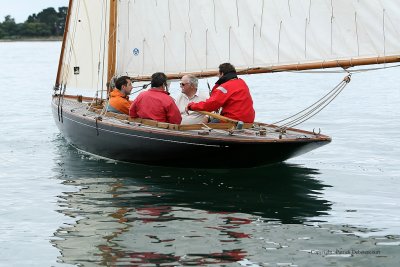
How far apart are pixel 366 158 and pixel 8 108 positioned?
20.9 metres

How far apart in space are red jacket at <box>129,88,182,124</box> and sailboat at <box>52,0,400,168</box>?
0.66 feet

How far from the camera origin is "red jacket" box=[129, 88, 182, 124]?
15.2 m

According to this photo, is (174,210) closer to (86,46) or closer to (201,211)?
(201,211)

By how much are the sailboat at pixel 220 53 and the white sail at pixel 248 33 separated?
0.02 metres

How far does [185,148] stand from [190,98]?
123 cm

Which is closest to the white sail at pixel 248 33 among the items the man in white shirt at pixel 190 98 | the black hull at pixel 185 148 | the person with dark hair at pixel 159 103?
the man in white shirt at pixel 190 98

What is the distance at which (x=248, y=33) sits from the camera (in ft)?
50.0

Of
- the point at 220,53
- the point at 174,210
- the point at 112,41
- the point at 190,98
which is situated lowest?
the point at 174,210

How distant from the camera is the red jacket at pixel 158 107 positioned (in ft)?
49.9

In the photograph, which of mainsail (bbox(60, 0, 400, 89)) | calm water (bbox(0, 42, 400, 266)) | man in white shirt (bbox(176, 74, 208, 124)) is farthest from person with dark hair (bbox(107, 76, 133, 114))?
man in white shirt (bbox(176, 74, 208, 124))

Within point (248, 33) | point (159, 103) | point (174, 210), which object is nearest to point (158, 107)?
point (159, 103)

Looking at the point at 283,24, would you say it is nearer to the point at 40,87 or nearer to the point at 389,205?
the point at 389,205

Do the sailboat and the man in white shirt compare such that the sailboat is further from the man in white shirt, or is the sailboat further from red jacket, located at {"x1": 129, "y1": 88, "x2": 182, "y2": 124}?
the man in white shirt

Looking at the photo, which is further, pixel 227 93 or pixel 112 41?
pixel 112 41
